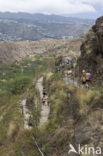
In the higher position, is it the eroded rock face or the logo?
the eroded rock face

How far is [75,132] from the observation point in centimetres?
1153

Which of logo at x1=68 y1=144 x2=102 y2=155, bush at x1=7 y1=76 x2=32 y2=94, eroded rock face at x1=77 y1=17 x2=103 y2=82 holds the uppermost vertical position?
eroded rock face at x1=77 y1=17 x2=103 y2=82

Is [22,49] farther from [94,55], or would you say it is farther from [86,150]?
[86,150]

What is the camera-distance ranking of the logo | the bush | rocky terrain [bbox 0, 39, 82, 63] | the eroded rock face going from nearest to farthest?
the logo
the eroded rock face
the bush
rocky terrain [bbox 0, 39, 82, 63]

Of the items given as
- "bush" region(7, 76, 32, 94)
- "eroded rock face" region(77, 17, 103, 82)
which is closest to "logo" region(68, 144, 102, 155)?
"eroded rock face" region(77, 17, 103, 82)

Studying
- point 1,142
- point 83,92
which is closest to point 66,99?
point 83,92

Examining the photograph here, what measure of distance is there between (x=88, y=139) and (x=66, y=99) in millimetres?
5612

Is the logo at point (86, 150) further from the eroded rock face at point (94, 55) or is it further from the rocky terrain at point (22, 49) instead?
the rocky terrain at point (22, 49)

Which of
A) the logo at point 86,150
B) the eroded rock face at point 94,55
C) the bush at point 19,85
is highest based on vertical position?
the eroded rock face at point 94,55

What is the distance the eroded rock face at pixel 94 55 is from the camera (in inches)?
690

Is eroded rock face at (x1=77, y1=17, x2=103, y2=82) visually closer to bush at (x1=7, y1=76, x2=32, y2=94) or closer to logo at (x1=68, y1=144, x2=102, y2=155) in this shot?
logo at (x1=68, y1=144, x2=102, y2=155)

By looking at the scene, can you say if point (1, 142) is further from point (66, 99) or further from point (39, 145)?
point (66, 99)

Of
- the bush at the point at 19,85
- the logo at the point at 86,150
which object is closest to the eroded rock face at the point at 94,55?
the logo at the point at 86,150

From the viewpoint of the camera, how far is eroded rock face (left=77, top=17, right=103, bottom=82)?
57.5 ft
